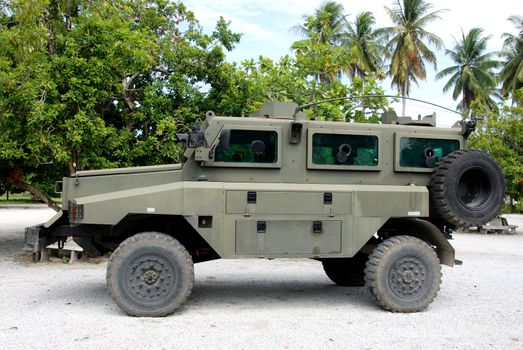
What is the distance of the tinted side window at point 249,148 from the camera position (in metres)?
7.09

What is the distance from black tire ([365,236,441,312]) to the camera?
713 centimetres

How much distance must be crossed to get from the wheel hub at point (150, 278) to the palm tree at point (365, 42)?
111 ft

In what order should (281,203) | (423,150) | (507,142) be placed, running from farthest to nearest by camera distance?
(507,142)
(423,150)
(281,203)

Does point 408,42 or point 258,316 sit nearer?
point 258,316

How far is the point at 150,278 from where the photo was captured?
664 centimetres

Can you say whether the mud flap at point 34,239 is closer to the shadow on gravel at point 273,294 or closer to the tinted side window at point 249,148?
the shadow on gravel at point 273,294

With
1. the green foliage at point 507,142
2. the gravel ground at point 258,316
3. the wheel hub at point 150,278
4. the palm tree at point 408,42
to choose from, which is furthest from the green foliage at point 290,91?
the palm tree at point 408,42

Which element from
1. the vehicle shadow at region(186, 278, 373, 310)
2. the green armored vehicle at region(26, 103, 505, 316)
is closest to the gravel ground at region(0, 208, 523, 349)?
the vehicle shadow at region(186, 278, 373, 310)

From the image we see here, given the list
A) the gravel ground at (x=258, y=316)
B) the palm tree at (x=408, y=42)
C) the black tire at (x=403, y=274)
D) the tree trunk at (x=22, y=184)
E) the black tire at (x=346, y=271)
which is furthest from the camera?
the palm tree at (x=408, y=42)

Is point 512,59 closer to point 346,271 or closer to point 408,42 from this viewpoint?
point 408,42

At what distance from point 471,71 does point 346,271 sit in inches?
1521

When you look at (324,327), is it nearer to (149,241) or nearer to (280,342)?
(280,342)

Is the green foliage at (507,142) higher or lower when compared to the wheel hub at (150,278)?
higher

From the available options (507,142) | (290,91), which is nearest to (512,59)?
(507,142)
